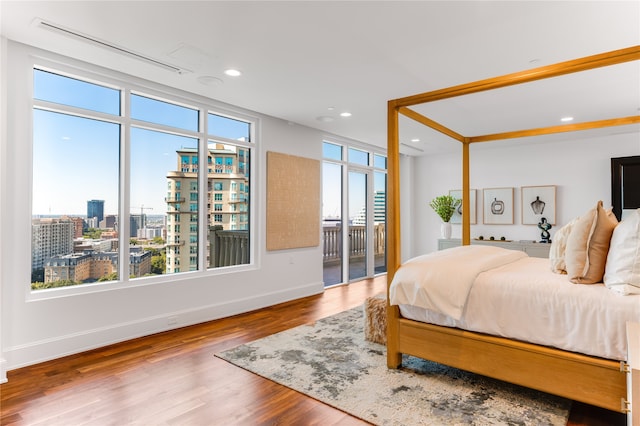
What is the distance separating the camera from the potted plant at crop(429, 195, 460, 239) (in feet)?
22.9

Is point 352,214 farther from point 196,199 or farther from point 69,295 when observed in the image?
point 69,295

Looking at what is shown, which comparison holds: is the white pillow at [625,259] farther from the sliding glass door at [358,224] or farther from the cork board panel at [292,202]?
the sliding glass door at [358,224]

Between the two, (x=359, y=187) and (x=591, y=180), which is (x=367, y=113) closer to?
(x=359, y=187)

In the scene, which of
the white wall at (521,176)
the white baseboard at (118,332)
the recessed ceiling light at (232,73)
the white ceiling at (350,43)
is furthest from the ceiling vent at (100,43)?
the white wall at (521,176)

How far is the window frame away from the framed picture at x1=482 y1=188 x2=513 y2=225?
14.5 feet

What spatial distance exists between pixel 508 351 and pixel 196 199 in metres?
3.41

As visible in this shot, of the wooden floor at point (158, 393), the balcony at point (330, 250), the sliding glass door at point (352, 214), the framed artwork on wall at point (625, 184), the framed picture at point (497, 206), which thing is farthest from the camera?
the framed picture at point (497, 206)

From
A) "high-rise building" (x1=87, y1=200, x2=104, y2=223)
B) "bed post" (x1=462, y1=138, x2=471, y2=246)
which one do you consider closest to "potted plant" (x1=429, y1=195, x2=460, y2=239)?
"bed post" (x1=462, y1=138, x2=471, y2=246)

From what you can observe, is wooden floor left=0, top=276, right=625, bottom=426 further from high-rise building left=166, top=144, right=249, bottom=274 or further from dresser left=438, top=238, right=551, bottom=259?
dresser left=438, top=238, right=551, bottom=259

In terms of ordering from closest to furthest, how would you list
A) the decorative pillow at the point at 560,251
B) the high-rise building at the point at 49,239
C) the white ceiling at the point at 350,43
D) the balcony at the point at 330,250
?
1. the white ceiling at the point at 350,43
2. the decorative pillow at the point at 560,251
3. the high-rise building at the point at 49,239
4. the balcony at the point at 330,250

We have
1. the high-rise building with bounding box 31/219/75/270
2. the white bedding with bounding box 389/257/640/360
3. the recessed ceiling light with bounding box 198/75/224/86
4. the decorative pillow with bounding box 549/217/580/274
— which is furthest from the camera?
the recessed ceiling light with bounding box 198/75/224/86

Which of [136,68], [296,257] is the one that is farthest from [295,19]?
[296,257]

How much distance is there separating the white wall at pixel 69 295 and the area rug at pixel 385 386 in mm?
1054

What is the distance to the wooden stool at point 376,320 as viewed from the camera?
3.27m
